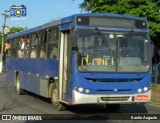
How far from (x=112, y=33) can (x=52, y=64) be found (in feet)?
8.83

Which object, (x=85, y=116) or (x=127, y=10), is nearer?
(x=85, y=116)

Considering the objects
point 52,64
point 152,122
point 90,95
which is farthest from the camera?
point 52,64

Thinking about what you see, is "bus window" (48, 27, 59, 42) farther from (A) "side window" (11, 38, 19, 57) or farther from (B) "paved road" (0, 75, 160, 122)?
(A) "side window" (11, 38, 19, 57)

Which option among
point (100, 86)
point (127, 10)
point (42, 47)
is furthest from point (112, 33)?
point (127, 10)

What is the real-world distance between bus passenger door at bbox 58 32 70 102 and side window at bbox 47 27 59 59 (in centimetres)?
53

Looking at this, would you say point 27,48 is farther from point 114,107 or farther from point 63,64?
point 114,107

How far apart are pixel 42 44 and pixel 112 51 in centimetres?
407

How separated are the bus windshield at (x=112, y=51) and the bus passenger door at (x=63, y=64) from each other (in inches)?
36.2

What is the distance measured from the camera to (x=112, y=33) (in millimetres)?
13562

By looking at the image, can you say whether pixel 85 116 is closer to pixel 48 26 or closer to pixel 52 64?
pixel 52 64

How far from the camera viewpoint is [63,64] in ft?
46.9

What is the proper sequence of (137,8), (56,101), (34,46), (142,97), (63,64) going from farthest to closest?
(137,8) < (34,46) < (56,101) < (63,64) < (142,97)

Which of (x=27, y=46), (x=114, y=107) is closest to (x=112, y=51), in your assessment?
(x=114, y=107)

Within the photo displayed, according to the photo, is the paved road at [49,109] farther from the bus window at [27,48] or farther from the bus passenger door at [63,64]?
the bus window at [27,48]
